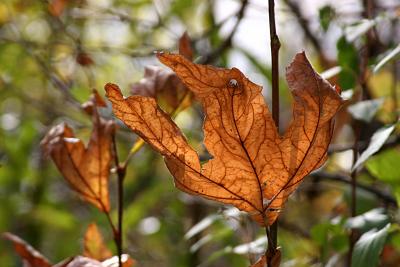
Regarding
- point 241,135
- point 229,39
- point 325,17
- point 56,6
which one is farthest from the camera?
point 56,6

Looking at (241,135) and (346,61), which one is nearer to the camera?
(241,135)

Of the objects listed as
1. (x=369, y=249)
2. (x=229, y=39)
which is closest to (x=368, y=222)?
(x=369, y=249)

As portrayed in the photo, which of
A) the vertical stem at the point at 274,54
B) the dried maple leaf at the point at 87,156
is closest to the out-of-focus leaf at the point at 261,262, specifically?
the vertical stem at the point at 274,54

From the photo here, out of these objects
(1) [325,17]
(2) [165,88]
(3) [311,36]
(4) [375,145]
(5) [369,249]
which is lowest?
(5) [369,249]

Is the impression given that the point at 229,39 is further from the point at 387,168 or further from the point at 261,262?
the point at 261,262

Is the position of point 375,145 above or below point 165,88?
below

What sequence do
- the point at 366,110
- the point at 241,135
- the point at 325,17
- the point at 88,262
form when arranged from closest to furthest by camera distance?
the point at 241,135 → the point at 88,262 → the point at 366,110 → the point at 325,17

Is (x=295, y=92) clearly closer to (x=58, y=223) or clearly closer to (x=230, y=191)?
(x=230, y=191)

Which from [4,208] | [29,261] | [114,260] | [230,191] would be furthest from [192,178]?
[4,208]

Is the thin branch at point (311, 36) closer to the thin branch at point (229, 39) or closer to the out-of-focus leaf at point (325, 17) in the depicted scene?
the thin branch at point (229, 39)
